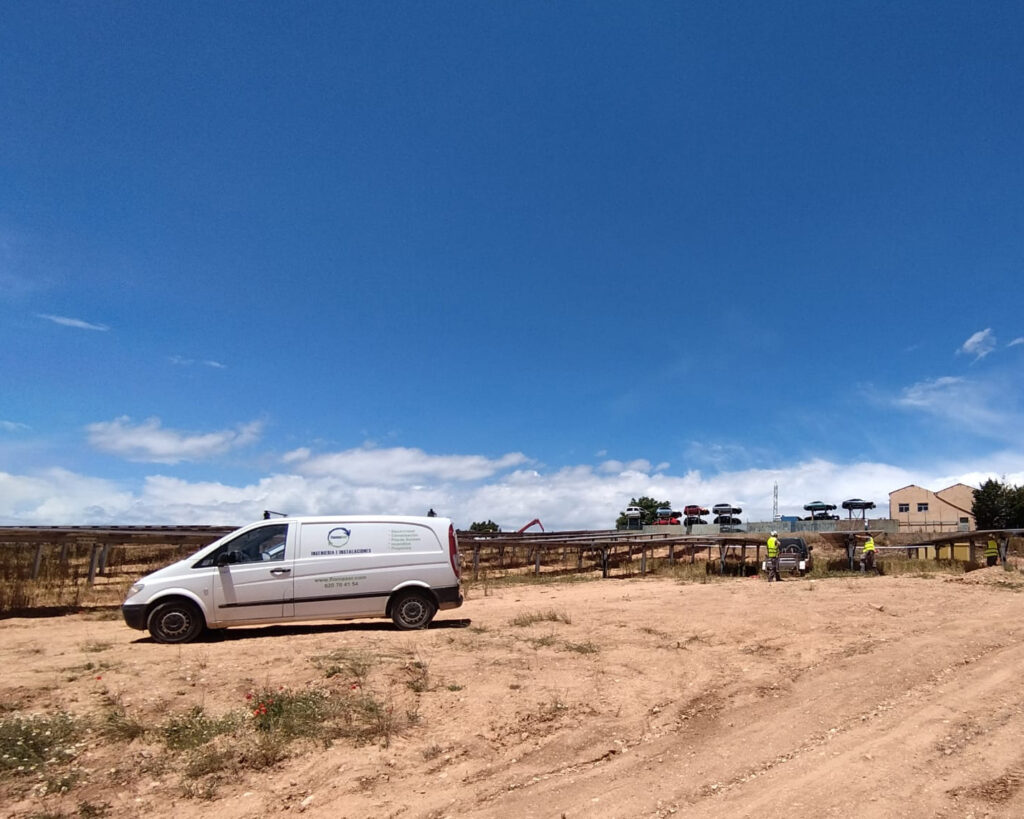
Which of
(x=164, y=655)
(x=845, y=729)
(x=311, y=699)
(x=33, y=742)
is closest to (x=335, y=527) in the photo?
(x=164, y=655)

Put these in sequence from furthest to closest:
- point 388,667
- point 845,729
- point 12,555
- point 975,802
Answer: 1. point 12,555
2. point 388,667
3. point 845,729
4. point 975,802

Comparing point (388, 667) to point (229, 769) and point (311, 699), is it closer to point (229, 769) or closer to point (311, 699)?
point (311, 699)

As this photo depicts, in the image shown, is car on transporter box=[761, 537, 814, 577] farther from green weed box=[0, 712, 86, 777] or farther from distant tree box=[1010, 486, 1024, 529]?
distant tree box=[1010, 486, 1024, 529]

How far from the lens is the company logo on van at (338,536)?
11094mm

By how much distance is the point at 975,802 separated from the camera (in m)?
4.66

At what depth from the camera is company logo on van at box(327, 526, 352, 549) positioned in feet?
36.4

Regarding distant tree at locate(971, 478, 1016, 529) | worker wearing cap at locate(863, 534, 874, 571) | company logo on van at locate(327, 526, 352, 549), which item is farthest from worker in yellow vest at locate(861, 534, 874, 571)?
distant tree at locate(971, 478, 1016, 529)

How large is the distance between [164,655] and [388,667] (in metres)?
3.21

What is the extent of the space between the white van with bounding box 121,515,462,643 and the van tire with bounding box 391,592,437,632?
0.6 inches

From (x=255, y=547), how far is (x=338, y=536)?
4.25ft

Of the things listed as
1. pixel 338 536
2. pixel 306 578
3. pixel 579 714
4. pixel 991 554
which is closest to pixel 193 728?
pixel 579 714

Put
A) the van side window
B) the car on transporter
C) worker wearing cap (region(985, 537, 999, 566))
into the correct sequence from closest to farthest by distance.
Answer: the van side window
worker wearing cap (region(985, 537, 999, 566))
the car on transporter

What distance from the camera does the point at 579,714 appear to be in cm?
686

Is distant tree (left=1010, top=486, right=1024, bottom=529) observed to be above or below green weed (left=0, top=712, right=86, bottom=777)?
above
